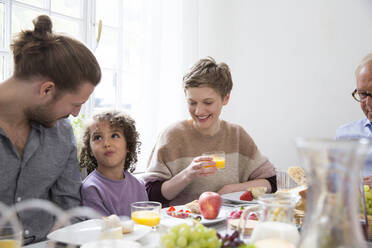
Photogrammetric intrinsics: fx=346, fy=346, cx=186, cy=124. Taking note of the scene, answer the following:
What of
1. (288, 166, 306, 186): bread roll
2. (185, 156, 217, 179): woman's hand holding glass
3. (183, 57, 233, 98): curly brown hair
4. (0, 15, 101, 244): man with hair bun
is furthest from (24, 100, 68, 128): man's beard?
(288, 166, 306, 186): bread roll

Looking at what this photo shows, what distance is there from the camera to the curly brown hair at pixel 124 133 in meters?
1.88

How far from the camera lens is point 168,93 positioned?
349 centimetres

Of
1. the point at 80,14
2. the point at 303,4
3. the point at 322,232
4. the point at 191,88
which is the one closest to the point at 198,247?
the point at 322,232

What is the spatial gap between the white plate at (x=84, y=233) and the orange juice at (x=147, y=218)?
0.06 metres

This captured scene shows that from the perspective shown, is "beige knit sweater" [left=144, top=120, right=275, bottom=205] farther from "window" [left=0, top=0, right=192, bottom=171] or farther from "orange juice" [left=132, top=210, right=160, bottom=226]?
"window" [left=0, top=0, right=192, bottom=171]

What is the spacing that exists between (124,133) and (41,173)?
20.3 inches

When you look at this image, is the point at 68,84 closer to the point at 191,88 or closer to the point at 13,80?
the point at 13,80

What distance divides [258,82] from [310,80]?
58cm

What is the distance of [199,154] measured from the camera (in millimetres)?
2217

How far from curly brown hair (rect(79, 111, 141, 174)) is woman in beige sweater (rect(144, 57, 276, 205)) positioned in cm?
15

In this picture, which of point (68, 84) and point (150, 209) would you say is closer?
point (150, 209)

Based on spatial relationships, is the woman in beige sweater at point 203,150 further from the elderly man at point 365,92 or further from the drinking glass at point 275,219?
the drinking glass at point 275,219

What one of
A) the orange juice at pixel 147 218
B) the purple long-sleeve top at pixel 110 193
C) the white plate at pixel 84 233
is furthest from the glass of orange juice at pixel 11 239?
the purple long-sleeve top at pixel 110 193

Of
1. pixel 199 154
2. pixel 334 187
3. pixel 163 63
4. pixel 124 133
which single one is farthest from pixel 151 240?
pixel 163 63
